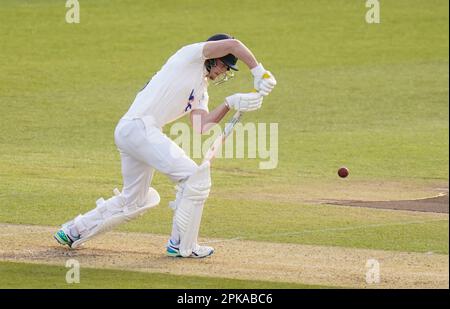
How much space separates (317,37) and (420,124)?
23.6ft

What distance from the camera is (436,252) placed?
10359mm

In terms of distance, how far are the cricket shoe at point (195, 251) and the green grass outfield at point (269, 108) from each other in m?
1.03

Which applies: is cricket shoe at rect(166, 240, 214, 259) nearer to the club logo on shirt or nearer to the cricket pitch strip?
the cricket pitch strip

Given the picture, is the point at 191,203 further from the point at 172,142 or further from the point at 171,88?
the point at 171,88

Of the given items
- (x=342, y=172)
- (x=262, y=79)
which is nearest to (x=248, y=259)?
(x=262, y=79)

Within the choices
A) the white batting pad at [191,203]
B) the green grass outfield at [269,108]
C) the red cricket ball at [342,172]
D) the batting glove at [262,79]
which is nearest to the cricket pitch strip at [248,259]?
the white batting pad at [191,203]

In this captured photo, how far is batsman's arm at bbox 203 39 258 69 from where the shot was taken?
9.33m

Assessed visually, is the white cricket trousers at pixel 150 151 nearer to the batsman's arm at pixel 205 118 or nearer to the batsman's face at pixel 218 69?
the batsman's arm at pixel 205 118

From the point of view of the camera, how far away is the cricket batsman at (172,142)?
9398 mm

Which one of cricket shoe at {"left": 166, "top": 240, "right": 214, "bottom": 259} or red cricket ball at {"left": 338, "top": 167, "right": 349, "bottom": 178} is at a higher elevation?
red cricket ball at {"left": 338, "top": 167, "right": 349, "bottom": 178}

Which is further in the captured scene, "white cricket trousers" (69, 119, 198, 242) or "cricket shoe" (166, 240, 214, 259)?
"cricket shoe" (166, 240, 214, 259)

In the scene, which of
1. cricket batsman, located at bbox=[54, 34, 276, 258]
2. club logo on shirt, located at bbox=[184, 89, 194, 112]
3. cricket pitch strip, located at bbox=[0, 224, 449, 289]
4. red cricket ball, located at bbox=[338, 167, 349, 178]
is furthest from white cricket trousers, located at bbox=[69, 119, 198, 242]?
red cricket ball, located at bbox=[338, 167, 349, 178]
